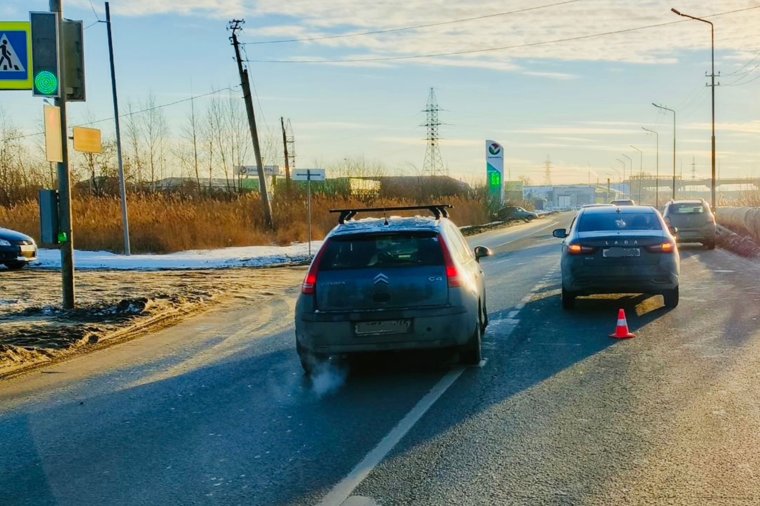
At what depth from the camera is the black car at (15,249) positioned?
66.4 ft

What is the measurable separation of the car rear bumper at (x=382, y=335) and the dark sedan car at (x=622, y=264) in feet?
15.6

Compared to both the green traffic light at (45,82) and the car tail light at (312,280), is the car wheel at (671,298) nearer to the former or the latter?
the car tail light at (312,280)

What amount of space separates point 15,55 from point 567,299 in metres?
9.02

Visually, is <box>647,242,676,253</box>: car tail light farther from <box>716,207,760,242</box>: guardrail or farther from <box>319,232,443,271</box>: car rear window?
<box>716,207,760,242</box>: guardrail

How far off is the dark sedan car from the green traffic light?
8.17 m

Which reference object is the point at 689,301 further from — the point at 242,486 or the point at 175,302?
the point at 242,486

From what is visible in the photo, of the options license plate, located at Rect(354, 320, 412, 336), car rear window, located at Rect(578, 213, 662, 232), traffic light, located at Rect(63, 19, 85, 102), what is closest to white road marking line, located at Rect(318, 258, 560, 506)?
license plate, located at Rect(354, 320, 412, 336)

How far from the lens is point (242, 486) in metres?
4.63

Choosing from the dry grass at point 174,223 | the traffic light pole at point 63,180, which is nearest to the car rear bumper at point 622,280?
the traffic light pole at point 63,180

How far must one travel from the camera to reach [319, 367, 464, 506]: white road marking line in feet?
14.6

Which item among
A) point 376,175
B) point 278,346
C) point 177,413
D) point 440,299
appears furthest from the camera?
point 376,175

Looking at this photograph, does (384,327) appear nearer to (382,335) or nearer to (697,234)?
(382,335)

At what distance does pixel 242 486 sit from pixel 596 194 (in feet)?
644

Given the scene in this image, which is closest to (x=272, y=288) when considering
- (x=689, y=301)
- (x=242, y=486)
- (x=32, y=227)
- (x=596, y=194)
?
(x=689, y=301)
